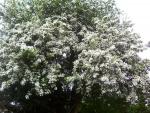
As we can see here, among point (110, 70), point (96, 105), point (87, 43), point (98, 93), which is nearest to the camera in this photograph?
point (110, 70)

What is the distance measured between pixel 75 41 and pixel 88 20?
235cm

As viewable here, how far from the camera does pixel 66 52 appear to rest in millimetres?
20750

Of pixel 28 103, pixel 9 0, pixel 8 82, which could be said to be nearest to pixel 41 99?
pixel 28 103

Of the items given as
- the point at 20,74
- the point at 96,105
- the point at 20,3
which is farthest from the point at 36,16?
the point at 96,105

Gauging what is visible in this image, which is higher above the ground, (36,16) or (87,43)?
(36,16)

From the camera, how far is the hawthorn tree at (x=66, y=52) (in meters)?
19.2

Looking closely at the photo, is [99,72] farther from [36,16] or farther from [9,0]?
[9,0]

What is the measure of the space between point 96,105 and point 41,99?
4.47 metres

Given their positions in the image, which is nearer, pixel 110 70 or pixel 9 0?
pixel 110 70

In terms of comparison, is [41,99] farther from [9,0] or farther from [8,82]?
[9,0]

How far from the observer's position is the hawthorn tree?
63.0ft

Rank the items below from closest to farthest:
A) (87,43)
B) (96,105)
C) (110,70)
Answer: (110,70)
(87,43)
(96,105)

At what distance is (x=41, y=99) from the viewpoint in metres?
23.1

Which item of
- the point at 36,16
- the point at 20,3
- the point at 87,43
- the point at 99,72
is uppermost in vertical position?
the point at 20,3
